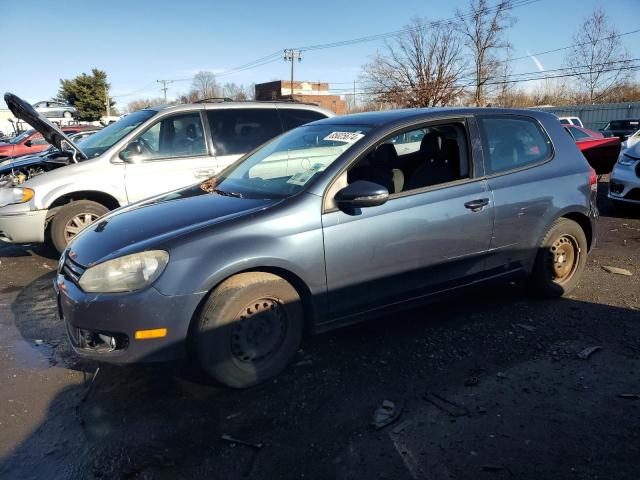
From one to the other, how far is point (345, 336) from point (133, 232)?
1741 mm

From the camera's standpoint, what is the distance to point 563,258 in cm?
441

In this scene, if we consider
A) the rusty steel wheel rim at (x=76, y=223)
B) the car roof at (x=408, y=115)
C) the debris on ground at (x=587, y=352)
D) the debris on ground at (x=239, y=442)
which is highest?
the car roof at (x=408, y=115)

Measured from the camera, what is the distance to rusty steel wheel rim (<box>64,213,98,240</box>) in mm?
5926

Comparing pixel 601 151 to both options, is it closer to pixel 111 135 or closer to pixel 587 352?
pixel 587 352

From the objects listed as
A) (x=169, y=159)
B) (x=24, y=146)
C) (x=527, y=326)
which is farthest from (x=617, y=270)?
(x=24, y=146)

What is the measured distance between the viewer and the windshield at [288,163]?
11.4ft

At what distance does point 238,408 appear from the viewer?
2.88 metres

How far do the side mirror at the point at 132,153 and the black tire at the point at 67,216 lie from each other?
0.67m

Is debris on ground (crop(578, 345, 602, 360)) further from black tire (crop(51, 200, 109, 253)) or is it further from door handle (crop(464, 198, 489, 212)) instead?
black tire (crop(51, 200, 109, 253))

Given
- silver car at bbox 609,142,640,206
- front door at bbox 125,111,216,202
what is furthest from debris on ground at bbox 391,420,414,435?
silver car at bbox 609,142,640,206

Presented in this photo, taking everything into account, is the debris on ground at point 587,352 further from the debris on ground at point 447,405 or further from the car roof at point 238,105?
the car roof at point 238,105

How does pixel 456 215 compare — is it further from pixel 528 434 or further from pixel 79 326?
pixel 79 326

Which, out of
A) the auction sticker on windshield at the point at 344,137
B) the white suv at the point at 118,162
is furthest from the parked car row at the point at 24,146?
the auction sticker on windshield at the point at 344,137

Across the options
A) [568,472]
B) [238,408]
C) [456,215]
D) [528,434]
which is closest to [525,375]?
[528,434]
